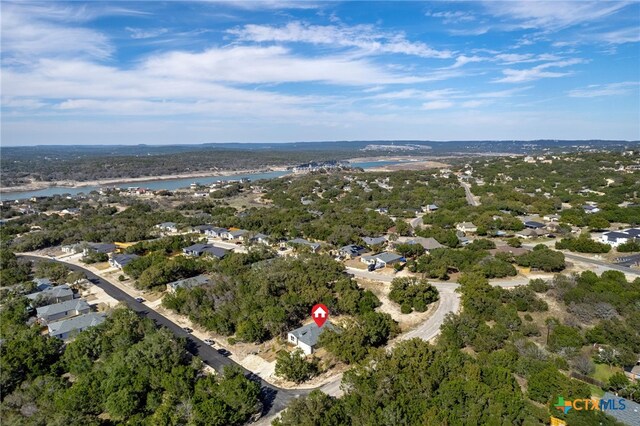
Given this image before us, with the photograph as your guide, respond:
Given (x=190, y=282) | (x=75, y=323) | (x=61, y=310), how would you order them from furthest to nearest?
(x=190, y=282) < (x=61, y=310) < (x=75, y=323)

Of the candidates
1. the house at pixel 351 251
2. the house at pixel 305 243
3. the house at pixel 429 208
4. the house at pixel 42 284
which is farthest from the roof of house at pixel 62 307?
the house at pixel 429 208

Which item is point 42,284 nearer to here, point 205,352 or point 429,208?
point 205,352

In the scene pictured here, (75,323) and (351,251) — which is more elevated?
(351,251)

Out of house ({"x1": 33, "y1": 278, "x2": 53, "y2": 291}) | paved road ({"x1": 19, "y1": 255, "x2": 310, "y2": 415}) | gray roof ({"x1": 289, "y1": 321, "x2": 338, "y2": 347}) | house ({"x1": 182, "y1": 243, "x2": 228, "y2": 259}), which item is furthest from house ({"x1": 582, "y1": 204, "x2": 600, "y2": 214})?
house ({"x1": 33, "y1": 278, "x2": 53, "y2": 291})

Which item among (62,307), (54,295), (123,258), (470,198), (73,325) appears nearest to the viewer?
(73,325)

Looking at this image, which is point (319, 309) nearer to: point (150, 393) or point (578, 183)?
point (150, 393)

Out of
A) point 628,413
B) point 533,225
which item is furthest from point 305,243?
point 628,413

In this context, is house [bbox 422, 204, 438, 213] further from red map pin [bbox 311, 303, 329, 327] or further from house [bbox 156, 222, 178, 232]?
red map pin [bbox 311, 303, 329, 327]

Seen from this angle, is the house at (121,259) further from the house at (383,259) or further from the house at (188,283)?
the house at (383,259)

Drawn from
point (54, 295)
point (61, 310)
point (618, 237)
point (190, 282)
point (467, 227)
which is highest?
point (618, 237)
